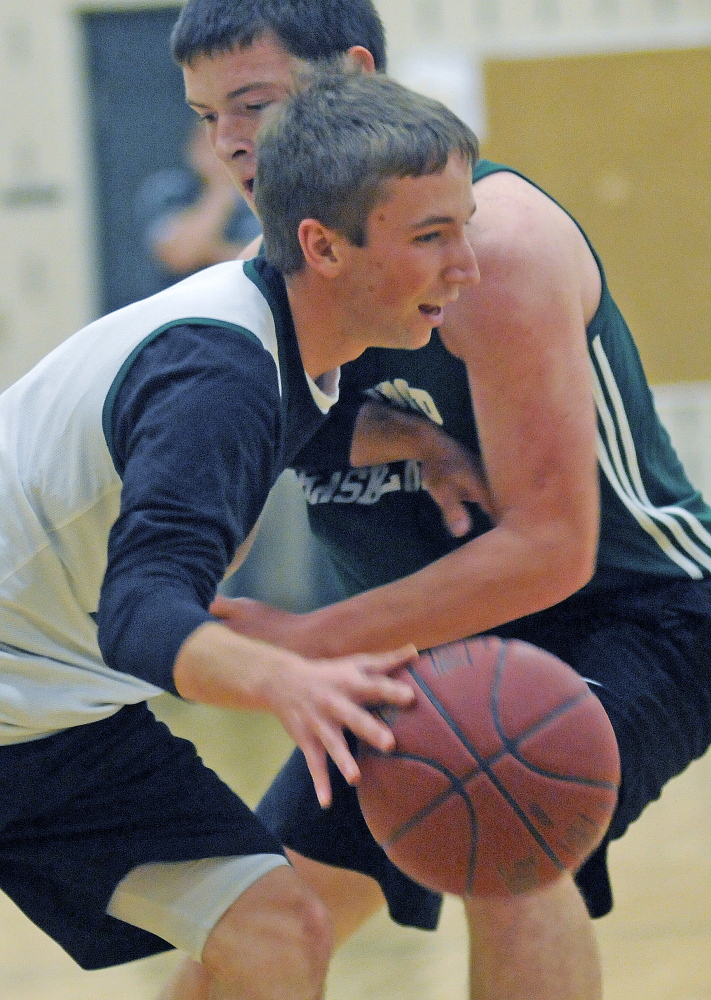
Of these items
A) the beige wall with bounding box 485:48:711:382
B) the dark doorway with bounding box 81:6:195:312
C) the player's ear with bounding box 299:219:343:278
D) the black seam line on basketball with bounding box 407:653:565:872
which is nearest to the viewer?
the black seam line on basketball with bounding box 407:653:565:872

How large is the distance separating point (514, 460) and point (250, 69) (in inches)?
29.8

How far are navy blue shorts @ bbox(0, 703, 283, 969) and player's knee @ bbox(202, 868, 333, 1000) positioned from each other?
9cm

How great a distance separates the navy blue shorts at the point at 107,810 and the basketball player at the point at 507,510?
0.27 metres

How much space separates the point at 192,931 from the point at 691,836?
225cm

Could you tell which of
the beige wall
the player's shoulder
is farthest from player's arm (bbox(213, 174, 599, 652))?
the beige wall

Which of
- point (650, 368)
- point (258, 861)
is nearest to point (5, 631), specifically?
point (258, 861)

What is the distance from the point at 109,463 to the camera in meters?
1.73

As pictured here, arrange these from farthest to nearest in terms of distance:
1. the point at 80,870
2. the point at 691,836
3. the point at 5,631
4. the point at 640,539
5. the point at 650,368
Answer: the point at 650,368 → the point at 691,836 → the point at 640,539 → the point at 80,870 → the point at 5,631

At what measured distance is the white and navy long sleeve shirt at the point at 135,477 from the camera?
1.43m

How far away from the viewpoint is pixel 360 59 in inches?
85.0

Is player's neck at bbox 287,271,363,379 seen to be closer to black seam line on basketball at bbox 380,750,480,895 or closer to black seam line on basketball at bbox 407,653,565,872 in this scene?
black seam line on basketball at bbox 407,653,565,872

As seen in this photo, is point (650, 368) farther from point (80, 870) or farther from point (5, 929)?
A: point (80, 870)

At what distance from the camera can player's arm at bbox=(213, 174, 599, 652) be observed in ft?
6.14

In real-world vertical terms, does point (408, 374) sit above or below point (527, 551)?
above
